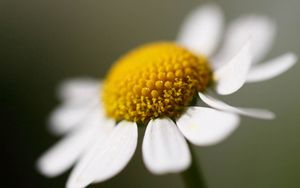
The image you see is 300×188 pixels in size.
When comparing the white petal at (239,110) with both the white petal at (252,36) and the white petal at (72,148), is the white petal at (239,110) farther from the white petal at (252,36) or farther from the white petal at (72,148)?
the white petal at (252,36)

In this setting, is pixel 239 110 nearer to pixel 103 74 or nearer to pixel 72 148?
pixel 72 148

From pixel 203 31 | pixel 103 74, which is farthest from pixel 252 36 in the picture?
pixel 103 74

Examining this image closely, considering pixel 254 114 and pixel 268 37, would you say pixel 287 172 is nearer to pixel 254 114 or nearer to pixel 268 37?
pixel 268 37

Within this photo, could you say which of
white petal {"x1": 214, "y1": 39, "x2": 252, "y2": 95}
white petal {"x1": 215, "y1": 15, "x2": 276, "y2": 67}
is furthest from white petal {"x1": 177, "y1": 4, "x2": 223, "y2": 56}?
white petal {"x1": 214, "y1": 39, "x2": 252, "y2": 95}

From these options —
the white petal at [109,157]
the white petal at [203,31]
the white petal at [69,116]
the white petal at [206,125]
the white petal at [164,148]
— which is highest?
the white petal at [206,125]

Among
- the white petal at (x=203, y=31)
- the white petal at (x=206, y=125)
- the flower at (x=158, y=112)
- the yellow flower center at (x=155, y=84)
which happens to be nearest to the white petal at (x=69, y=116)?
the flower at (x=158, y=112)

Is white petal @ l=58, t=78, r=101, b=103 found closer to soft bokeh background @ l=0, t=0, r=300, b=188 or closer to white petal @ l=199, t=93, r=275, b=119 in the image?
soft bokeh background @ l=0, t=0, r=300, b=188
